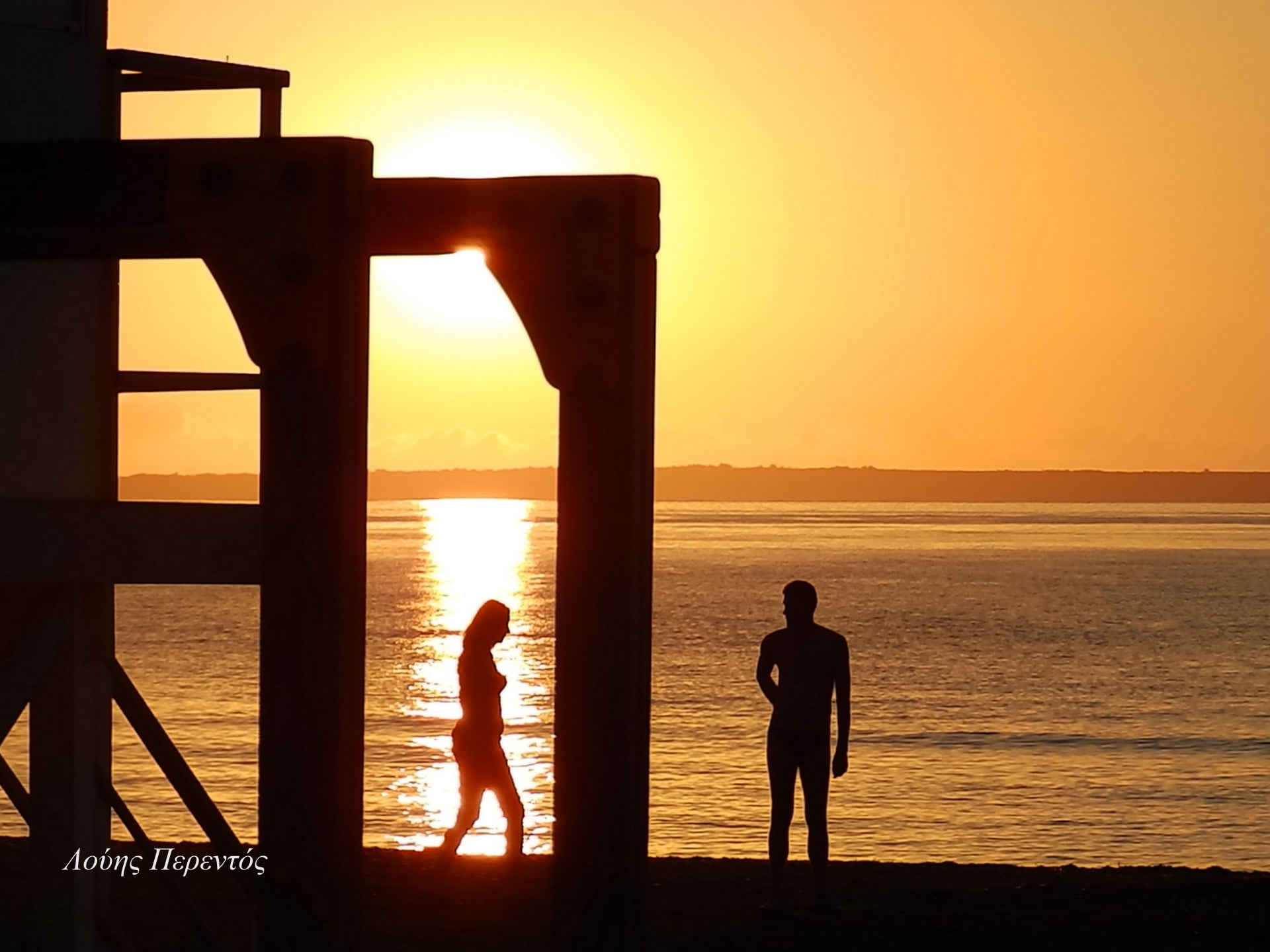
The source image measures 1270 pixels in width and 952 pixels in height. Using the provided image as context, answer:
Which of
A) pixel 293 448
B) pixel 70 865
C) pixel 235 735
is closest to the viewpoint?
pixel 293 448

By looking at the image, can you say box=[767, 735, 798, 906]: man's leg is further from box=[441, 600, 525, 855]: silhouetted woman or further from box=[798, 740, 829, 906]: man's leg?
box=[441, 600, 525, 855]: silhouetted woman

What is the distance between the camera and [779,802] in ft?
34.8

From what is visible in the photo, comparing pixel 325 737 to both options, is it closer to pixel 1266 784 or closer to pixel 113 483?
pixel 113 483

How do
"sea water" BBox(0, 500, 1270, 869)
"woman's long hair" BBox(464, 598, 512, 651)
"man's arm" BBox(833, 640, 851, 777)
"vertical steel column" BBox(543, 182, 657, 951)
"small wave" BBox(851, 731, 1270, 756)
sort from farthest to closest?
"small wave" BBox(851, 731, 1270, 756) → "sea water" BBox(0, 500, 1270, 869) → "woman's long hair" BBox(464, 598, 512, 651) → "man's arm" BBox(833, 640, 851, 777) → "vertical steel column" BBox(543, 182, 657, 951)

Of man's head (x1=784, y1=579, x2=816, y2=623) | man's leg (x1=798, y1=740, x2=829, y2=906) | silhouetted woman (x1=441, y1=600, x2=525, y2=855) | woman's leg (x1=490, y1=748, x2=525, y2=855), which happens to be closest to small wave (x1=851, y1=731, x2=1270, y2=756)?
woman's leg (x1=490, y1=748, x2=525, y2=855)

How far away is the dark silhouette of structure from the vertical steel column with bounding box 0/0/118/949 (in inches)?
18.4

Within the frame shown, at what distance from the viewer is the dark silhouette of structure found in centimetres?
386

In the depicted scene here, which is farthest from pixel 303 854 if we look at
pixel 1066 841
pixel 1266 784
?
pixel 1266 784

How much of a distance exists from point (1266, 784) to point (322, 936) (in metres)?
A: 32.1

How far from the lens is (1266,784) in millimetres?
33531

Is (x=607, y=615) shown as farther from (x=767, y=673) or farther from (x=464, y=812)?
(x=464, y=812)

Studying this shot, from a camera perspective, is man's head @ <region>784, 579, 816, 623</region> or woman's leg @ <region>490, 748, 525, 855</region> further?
woman's leg @ <region>490, 748, 525, 855</region>

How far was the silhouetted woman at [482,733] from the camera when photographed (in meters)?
11.6

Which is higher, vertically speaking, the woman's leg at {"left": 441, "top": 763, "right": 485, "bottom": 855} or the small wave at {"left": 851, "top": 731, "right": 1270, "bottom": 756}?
the woman's leg at {"left": 441, "top": 763, "right": 485, "bottom": 855}
